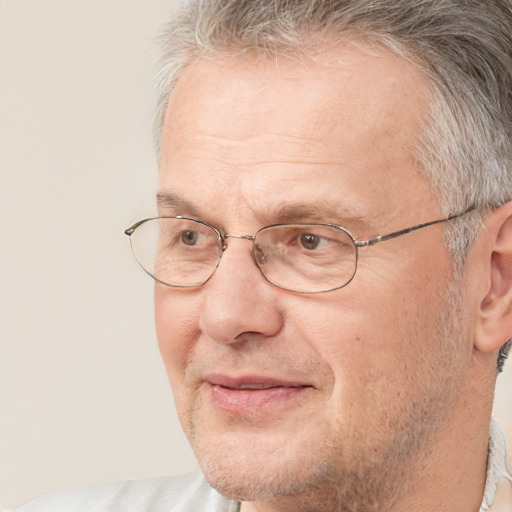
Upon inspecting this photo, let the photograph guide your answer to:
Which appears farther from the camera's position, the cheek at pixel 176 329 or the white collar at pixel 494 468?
the white collar at pixel 494 468

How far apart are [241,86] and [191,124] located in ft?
0.56

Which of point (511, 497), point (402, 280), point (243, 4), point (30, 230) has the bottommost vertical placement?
point (511, 497)

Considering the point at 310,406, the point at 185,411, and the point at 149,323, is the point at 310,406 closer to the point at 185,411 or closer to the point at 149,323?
the point at 185,411

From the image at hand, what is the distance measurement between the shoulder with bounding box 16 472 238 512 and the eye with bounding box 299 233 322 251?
3.07 ft

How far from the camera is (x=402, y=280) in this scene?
245cm

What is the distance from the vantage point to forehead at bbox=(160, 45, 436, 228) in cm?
242

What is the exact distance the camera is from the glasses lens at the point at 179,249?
2.59 meters

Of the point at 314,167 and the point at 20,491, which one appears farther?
the point at 20,491

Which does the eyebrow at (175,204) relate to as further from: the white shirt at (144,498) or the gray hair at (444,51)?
the white shirt at (144,498)

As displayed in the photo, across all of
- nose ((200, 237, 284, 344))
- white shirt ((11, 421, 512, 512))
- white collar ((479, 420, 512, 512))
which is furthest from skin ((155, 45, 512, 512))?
white shirt ((11, 421, 512, 512))

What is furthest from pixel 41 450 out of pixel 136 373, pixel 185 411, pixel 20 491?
pixel 185 411

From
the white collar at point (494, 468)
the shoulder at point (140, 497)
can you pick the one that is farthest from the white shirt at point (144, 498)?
the white collar at point (494, 468)

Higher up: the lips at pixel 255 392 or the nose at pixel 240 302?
the nose at pixel 240 302

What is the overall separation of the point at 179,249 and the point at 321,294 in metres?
0.43
